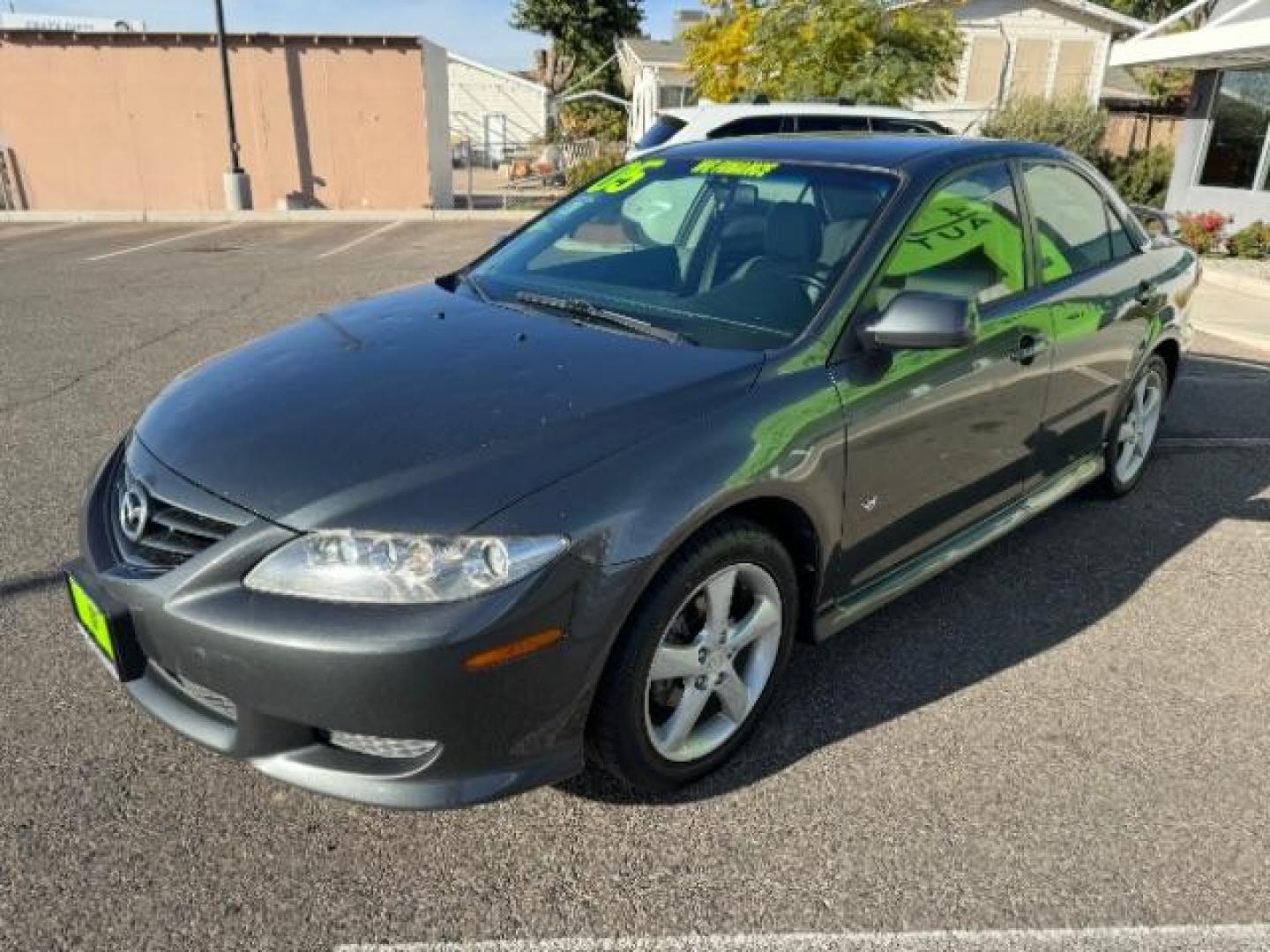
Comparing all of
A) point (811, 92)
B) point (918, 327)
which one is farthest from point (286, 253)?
point (918, 327)

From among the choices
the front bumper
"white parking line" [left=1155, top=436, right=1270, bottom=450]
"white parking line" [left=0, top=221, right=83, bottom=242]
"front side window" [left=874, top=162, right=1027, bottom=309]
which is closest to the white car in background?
"white parking line" [left=1155, top=436, right=1270, bottom=450]

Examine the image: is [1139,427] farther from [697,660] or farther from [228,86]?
[228,86]

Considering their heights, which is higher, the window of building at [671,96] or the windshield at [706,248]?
the window of building at [671,96]

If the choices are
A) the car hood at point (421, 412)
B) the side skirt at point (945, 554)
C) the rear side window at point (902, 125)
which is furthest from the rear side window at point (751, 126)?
the car hood at point (421, 412)

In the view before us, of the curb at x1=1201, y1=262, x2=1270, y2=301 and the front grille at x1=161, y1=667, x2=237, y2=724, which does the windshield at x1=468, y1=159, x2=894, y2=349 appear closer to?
the front grille at x1=161, y1=667, x2=237, y2=724

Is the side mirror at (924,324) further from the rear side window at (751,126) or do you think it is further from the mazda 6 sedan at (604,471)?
the rear side window at (751,126)

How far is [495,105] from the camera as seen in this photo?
4203 centimetres

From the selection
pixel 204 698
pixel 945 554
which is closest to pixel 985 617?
pixel 945 554

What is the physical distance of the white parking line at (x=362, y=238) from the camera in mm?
13469

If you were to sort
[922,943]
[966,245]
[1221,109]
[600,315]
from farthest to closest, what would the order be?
[1221,109]
[966,245]
[600,315]
[922,943]

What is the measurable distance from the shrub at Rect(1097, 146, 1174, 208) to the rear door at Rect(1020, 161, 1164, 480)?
15.4 metres

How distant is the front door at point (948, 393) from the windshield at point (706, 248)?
0.21 metres

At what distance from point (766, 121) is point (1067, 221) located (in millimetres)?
5882

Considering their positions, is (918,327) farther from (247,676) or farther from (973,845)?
(247,676)
